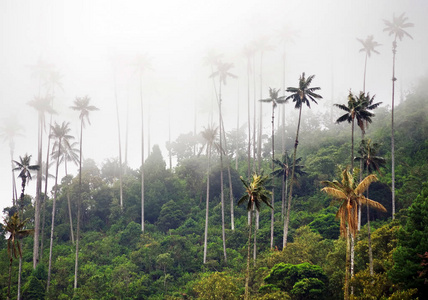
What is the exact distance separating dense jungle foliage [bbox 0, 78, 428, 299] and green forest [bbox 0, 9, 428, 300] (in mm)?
182

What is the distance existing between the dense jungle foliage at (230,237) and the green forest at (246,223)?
18 cm

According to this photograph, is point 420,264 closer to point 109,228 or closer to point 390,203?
point 390,203

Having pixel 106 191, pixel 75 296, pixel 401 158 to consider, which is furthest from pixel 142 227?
pixel 401 158

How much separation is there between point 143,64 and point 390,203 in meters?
57.0

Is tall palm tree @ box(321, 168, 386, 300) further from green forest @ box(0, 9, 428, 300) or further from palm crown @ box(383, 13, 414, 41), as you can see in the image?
palm crown @ box(383, 13, 414, 41)

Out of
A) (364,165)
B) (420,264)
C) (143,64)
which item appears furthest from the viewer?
(143,64)

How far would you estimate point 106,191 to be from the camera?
74250mm

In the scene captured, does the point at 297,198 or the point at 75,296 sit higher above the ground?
the point at 297,198

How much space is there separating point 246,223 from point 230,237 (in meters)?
5.17

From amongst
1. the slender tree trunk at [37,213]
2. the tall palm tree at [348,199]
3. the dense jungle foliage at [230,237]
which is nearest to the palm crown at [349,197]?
the tall palm tree at [348,199]

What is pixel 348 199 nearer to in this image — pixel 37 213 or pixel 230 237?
pixel 230 237

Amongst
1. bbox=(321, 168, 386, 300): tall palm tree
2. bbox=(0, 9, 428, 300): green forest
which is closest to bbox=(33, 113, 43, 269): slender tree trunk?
bbox=(0, 9, 428, 300): green forest

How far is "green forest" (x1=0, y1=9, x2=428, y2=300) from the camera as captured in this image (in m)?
34.8

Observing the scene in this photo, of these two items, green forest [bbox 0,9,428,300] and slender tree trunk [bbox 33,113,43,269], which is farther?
slender tree trunk [bbox 33,113,43,269]
